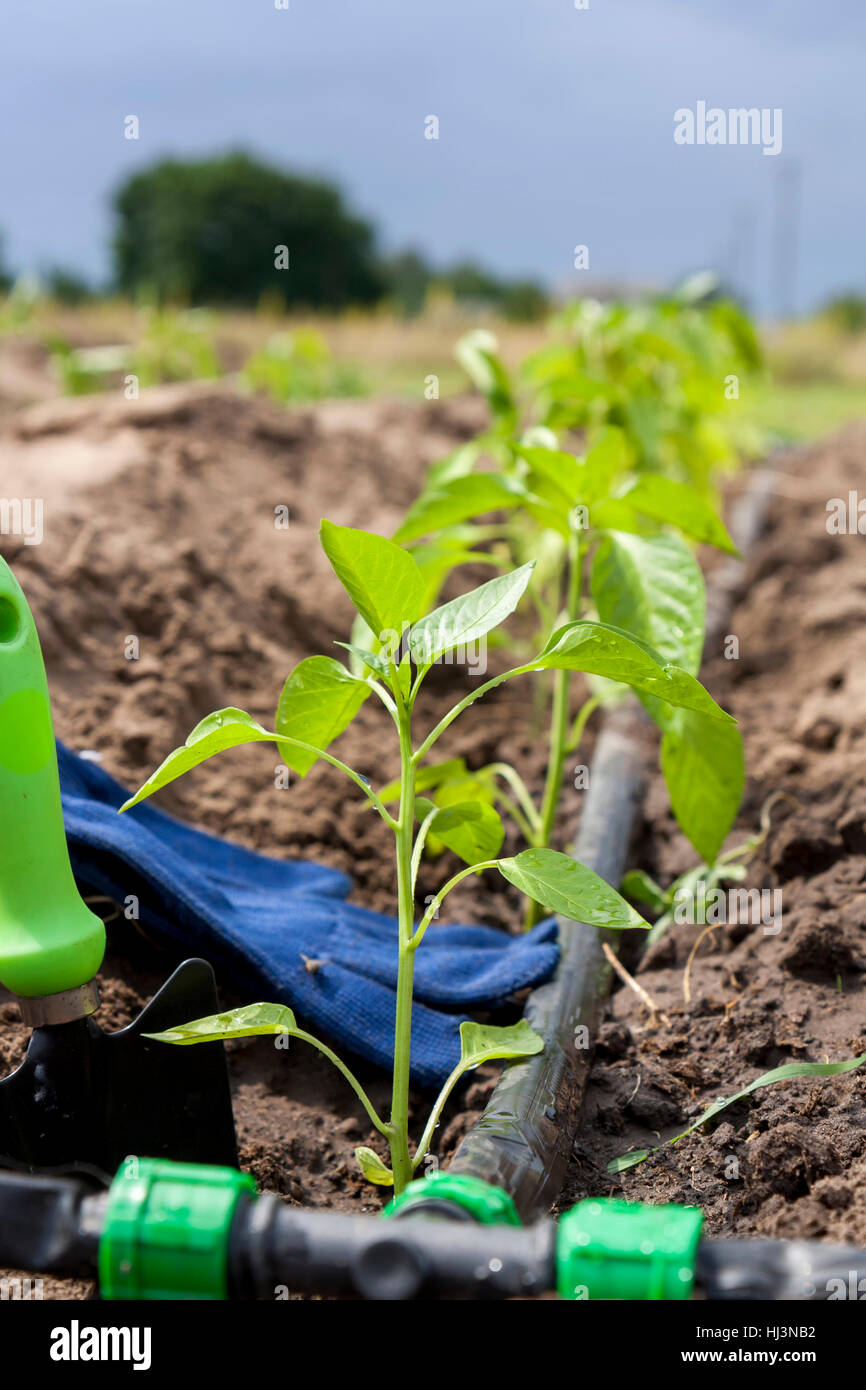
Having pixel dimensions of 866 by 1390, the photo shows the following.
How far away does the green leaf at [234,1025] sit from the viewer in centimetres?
106

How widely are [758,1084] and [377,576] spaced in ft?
2.17

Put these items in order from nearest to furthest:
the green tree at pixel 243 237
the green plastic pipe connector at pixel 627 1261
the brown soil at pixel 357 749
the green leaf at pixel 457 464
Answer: the green plastic pipe connector at pixel 627 1261, the brown soil at pixel 357 749, the green leaf at pixel 457 464, the green tree at pixel 243 237

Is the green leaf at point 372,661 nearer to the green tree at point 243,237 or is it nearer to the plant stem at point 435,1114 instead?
the plant stem at point 435,1114

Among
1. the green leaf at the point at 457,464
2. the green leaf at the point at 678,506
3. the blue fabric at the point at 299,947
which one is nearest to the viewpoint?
the blue fabric at the point at 299,947

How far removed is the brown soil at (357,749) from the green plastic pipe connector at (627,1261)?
0.96ft

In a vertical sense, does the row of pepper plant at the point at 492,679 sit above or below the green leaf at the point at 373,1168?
above

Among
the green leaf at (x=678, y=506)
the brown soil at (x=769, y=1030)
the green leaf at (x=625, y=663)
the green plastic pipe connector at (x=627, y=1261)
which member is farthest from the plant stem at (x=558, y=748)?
the green plastic pipe connector at (x=627, y=1261)

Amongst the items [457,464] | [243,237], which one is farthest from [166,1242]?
[243,237]

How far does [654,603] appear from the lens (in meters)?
1.52

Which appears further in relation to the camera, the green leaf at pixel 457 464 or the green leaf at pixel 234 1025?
the green leaf at pixel 457 464

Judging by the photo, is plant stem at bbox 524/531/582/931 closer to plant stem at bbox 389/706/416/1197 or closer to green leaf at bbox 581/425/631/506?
green leaf at bbox 581/425/631/506

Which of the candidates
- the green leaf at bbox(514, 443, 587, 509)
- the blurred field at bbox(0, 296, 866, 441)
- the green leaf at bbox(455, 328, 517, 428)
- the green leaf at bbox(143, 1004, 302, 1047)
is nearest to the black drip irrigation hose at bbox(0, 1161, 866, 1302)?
the green leaf at bbox(143, 1004, 302, 1047)

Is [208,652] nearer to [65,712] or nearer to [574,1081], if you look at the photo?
[65,712]

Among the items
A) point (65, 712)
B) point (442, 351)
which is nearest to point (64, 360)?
point (65, 712)
